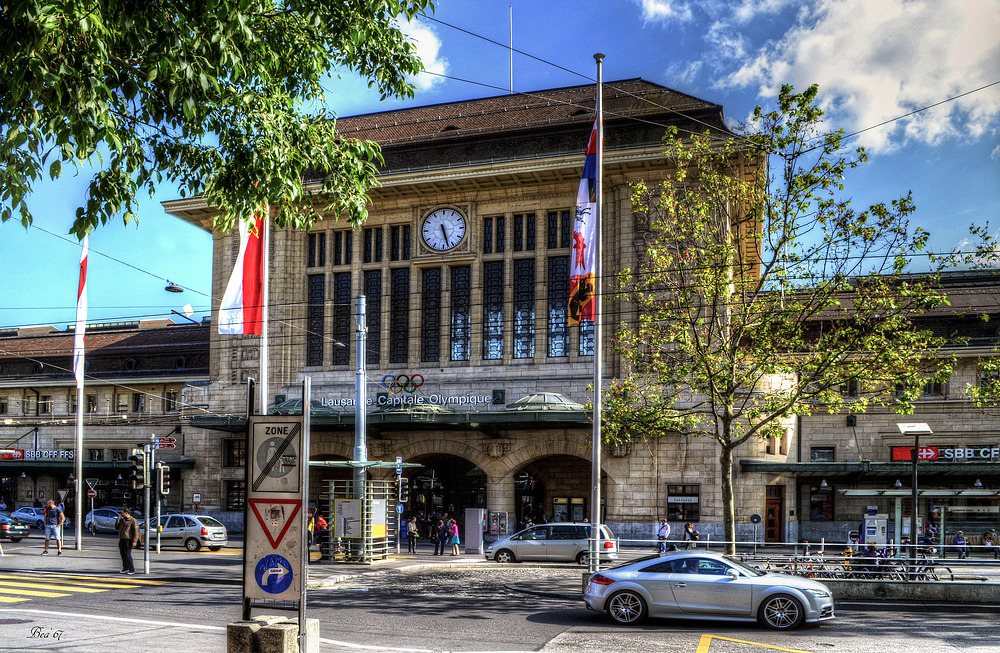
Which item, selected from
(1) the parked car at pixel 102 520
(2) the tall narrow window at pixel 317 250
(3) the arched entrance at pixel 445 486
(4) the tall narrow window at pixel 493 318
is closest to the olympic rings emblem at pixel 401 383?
(4) the tall narrow window at pixel 493 318

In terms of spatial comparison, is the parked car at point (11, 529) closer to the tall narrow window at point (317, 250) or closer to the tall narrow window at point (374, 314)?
the tall narrow window at point (374, 314)

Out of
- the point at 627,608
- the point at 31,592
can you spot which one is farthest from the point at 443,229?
the point at 627,608

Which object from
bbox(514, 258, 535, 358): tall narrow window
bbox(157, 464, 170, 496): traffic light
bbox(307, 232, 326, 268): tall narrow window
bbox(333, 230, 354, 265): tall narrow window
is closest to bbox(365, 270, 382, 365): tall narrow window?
bbox(333, 230, 354, 265): tall narrow window

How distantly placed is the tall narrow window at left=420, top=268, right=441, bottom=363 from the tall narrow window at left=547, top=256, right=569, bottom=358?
5.72 meters

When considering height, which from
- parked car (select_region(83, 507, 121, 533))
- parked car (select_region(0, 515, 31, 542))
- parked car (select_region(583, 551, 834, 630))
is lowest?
parked car (select_region(83, 507, 121, 533))

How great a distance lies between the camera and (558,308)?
44.1 metres

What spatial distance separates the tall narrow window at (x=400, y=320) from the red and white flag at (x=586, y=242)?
2264 cm

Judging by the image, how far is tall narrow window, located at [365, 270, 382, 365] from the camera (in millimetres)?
46656

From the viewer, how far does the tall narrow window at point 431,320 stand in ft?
151

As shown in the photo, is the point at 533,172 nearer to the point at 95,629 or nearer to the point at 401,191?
the point at 401,191

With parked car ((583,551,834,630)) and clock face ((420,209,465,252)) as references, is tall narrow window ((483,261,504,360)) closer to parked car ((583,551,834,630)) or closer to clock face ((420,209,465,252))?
clock face ((420,209,465,252))

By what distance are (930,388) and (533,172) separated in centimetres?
2166

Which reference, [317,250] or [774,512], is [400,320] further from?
[774,512]

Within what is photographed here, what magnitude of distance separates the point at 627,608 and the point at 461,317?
29113 mm
